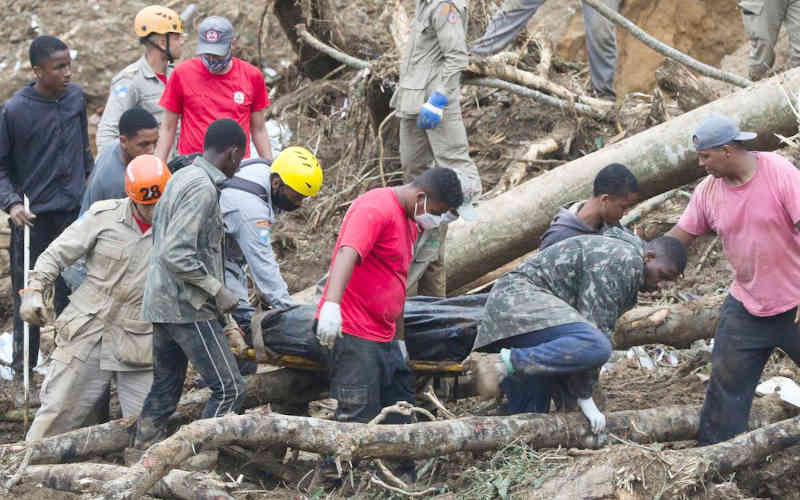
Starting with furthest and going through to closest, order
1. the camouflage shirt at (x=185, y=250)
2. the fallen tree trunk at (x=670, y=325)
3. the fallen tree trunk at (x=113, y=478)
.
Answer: the fallen tree trunk at (x=670, y=325)
the camouflage shirt at (x=185, y=250)
the fallen tree trunk at (x=113, y=478)

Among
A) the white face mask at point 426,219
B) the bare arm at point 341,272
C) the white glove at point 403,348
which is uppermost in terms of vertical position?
the white face mask at point 426,219

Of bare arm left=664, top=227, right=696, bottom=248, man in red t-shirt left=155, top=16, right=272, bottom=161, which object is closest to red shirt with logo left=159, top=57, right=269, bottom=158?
→ man in red t-shirt left=155, top=16, right=272, bottom=161

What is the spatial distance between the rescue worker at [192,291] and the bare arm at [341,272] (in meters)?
0.55

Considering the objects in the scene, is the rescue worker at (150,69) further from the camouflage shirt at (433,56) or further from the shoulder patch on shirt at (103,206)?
the camouflage shirt at (433,56)

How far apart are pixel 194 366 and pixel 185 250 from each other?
59cm

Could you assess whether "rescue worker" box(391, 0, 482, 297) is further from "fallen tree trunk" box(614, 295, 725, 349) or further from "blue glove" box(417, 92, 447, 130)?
"fallen tree trunk" box(614, 295, 725, 349)

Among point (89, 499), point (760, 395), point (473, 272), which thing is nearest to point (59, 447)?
point (89, 499)

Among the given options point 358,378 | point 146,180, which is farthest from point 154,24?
point 358,378

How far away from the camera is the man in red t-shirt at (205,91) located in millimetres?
6605

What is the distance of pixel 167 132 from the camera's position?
22.1ft

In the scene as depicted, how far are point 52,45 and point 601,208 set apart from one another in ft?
11.9

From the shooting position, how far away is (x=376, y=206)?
4793 mm

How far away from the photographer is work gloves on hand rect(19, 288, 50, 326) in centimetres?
502

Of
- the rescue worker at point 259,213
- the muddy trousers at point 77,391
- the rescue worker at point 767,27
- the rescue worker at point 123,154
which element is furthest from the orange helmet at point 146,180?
the rescue worker at point 767,27
